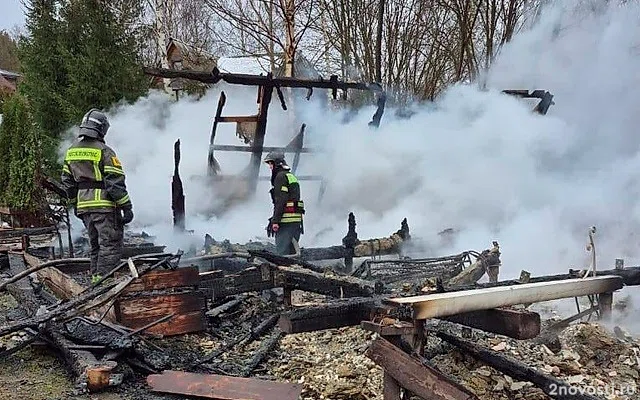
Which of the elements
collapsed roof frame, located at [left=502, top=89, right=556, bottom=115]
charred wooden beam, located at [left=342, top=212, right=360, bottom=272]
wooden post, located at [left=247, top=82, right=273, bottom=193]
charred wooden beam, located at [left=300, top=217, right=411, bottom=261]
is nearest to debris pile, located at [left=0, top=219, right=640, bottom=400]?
charred wooden beam, located at [left=300, top=217, right=411, bottom=261]

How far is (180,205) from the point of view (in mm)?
8531

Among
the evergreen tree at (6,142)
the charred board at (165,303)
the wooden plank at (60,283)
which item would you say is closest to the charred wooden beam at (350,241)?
the charred board at (165,303)

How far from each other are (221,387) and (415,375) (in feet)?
4.34

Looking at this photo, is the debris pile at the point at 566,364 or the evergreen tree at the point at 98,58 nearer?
the debris pile at the point at 566,364

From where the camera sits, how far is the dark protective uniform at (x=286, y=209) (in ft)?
26.2

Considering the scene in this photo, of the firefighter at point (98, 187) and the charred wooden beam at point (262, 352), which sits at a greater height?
the firefighter at point (98, 187)

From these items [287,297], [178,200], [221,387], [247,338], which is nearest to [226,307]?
[287,297]

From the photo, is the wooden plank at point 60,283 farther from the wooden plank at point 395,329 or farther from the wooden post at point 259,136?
the wooden post at point 259,136

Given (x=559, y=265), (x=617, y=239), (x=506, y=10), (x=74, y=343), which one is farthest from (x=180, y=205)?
(x=506, y=10)

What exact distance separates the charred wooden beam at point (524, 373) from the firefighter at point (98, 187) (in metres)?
3.41

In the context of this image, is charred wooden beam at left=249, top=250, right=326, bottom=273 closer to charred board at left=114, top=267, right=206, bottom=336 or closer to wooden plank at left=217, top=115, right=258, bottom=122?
charred board at left=114, top=267, right=206, bottom=336

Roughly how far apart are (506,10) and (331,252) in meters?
9.29

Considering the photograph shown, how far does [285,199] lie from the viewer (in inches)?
315

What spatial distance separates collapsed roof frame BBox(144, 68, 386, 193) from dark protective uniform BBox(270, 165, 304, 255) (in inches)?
67.4
